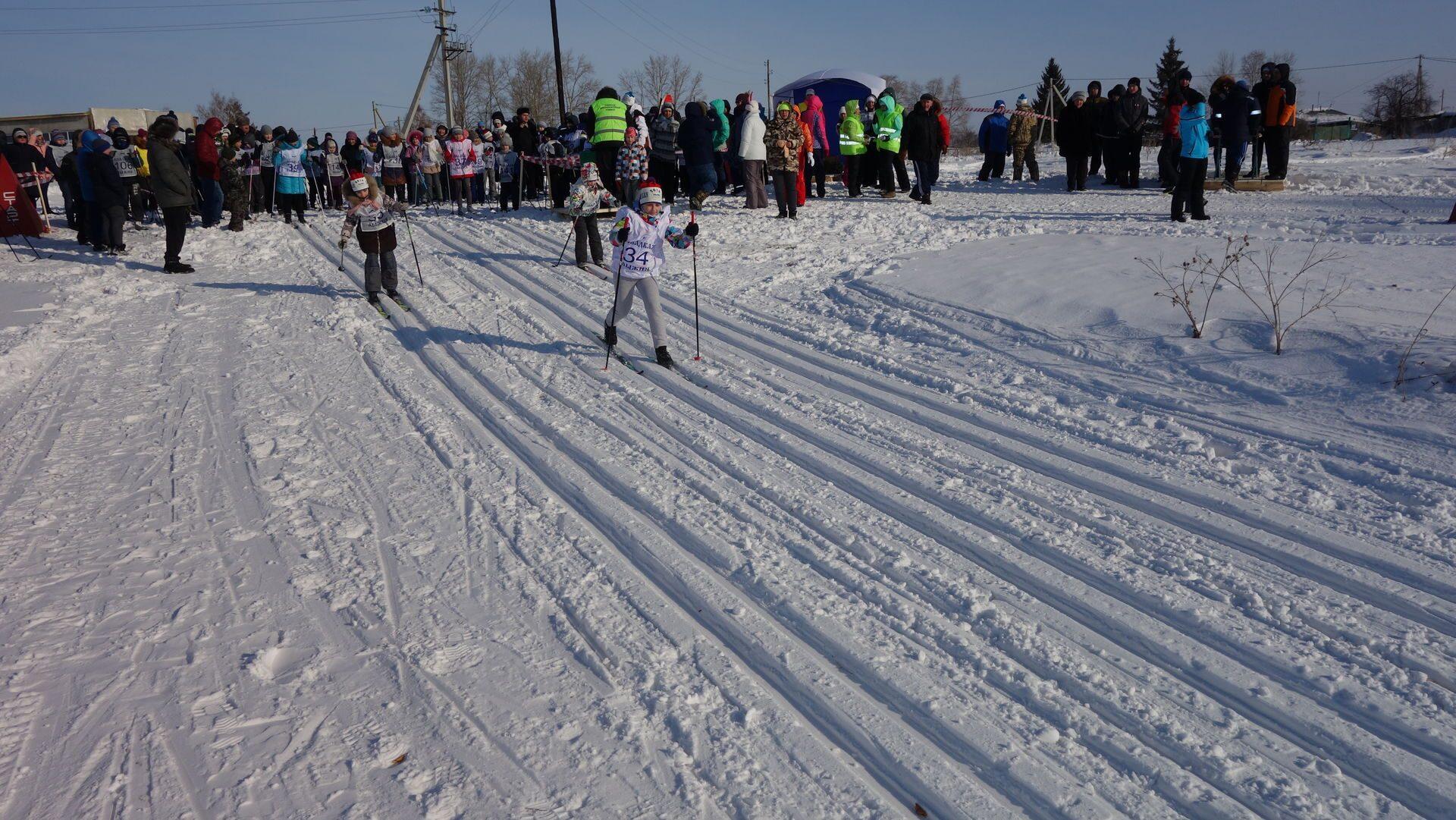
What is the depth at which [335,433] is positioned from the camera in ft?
20.6

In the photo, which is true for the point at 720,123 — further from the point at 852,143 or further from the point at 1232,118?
the point at 1232,118

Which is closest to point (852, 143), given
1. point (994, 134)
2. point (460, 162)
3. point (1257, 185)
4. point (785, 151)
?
point (785, 151)

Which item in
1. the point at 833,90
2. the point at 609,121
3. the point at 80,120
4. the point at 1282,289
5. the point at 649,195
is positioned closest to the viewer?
the point at 1282,289

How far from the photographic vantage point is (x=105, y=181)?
41.0ft

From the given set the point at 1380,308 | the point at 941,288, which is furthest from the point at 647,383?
the point at 1380,308

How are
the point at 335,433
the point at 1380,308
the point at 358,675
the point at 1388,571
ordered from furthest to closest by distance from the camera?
the point at 1380,308 < the point at 335,433 < the point at 1388,571 < the point at 358,675

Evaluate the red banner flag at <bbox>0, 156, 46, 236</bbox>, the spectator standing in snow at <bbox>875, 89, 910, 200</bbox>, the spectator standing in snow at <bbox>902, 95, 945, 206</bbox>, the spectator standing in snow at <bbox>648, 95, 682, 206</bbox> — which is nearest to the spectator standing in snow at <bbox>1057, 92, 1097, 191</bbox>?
the spectator standing in snow at <bbox>902, 95, 945, 206</bbox>

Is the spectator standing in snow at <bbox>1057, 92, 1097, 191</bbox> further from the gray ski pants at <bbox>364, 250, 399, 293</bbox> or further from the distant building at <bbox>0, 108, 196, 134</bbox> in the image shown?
the distant building at <bbox>0, 108, 196, 134</bbox>

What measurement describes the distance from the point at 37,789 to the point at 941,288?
796 cm

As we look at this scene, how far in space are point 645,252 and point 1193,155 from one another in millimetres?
7818

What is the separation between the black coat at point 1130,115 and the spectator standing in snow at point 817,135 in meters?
4.93

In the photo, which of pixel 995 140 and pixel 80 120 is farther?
pixel 80 120

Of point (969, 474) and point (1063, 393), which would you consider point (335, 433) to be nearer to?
point (969, 474)

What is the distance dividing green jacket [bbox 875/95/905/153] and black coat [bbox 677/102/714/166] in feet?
10.3
